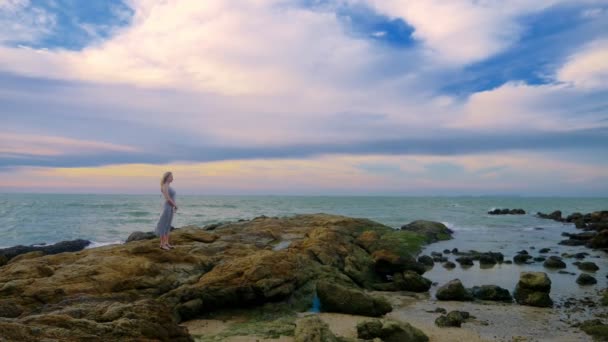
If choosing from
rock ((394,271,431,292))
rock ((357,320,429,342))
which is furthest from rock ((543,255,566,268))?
rock ((357,320,429,342))

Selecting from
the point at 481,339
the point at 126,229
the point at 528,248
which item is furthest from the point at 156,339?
the point at 126,229

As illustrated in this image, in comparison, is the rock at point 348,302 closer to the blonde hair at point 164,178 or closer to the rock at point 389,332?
the rock at point 389,332

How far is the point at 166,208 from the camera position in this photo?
1534cm

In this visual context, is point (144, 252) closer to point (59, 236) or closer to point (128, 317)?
point (128, 317)

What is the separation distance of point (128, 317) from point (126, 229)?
45924 millimetres

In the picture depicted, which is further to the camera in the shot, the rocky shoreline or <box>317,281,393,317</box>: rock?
<box>317,281,393,317</box>: rock

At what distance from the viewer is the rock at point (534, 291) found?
15.7 metres

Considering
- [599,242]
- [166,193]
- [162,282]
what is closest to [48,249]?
[166,193]

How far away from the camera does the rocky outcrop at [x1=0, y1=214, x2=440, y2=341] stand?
6801 millimetres

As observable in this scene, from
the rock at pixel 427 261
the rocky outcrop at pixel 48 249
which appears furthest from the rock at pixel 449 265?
the rocky outcrop at pixel 48 249

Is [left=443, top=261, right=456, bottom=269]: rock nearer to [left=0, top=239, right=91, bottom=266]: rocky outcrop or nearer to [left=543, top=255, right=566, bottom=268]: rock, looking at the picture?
[left=543, top=255, right=566, bottom=268]: rock

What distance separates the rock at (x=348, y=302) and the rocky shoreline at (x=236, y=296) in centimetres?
3

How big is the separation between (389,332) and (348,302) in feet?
10.3

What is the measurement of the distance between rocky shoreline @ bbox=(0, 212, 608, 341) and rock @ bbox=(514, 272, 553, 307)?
1.8 inches
